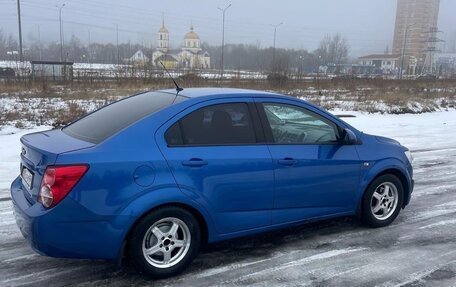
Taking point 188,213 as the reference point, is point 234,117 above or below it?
above

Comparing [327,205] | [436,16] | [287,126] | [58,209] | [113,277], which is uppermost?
[436,16]

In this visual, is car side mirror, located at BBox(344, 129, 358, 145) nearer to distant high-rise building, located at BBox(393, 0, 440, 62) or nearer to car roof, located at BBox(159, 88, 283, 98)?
car roof, located at BBox(159, 88, 283, 98)

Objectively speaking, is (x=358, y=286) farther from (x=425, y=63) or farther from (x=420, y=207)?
(x=425, y=63)

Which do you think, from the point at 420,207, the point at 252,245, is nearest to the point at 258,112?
the point at 252,245

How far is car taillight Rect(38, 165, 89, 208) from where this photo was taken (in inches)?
134

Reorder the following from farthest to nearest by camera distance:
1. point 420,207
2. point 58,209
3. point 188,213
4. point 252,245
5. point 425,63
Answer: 1. point 425,63
2. point 420,207
3. point 252,245
4. point 188,213
5. point 58,209

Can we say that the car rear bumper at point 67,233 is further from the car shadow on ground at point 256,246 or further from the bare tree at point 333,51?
the bare tree at point 333,51

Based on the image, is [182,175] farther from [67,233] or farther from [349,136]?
[349,136]

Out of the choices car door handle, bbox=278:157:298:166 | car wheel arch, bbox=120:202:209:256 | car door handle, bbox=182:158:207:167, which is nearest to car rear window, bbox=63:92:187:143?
car door handle, bbox=182:158:207:167

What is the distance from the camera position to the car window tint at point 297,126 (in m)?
4.48

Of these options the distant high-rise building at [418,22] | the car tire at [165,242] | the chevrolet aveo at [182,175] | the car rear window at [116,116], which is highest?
the distant high-rise building at [418,22]

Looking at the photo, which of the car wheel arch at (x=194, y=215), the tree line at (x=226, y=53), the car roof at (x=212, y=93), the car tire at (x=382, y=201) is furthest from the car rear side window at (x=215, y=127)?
the tree line at (x=226, y=53)

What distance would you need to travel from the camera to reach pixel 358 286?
12.7 feet

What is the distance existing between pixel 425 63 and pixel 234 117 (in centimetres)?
11598
